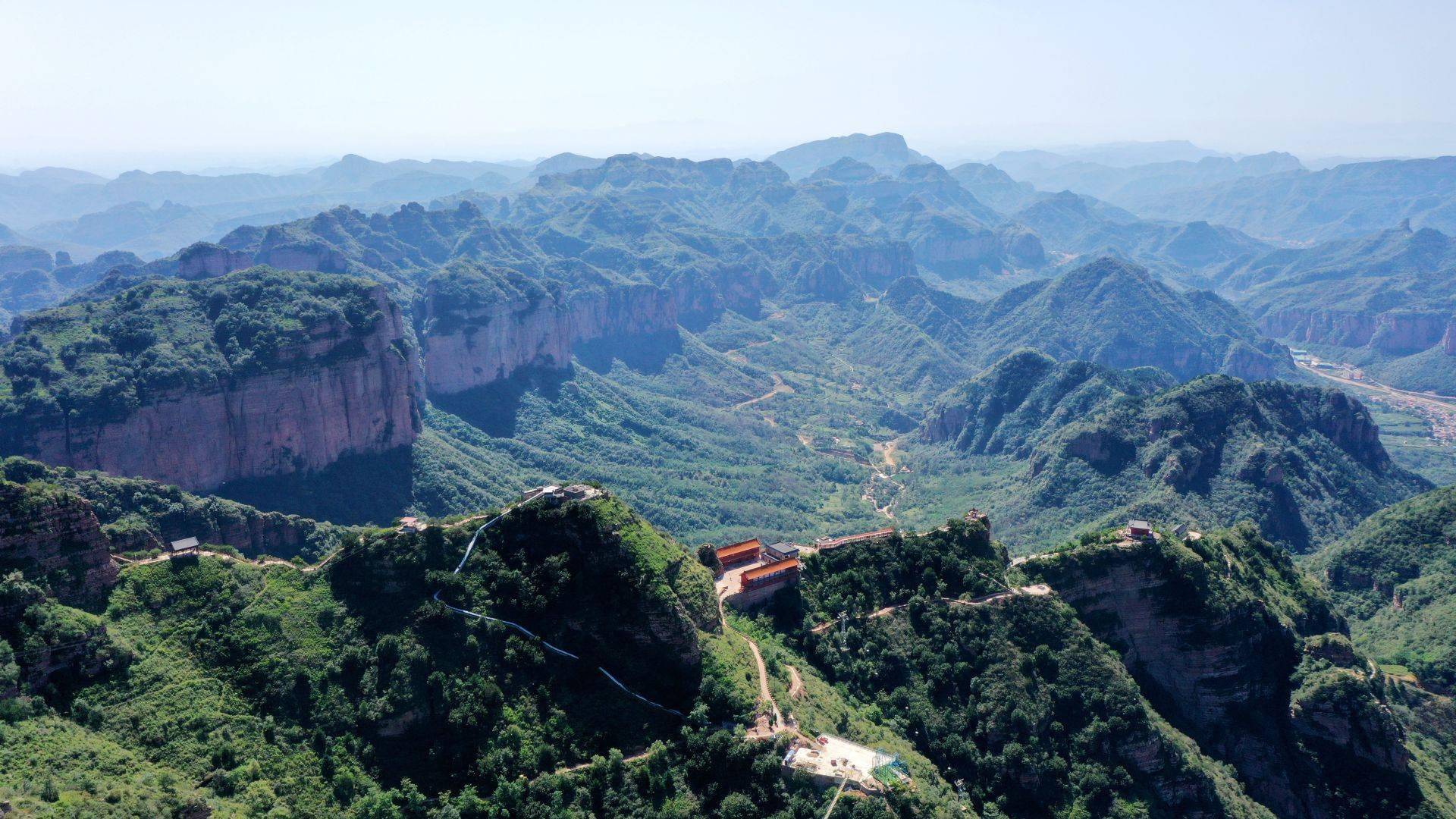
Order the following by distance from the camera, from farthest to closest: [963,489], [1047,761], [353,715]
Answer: [963,489] → [1047,761] → [353,715]

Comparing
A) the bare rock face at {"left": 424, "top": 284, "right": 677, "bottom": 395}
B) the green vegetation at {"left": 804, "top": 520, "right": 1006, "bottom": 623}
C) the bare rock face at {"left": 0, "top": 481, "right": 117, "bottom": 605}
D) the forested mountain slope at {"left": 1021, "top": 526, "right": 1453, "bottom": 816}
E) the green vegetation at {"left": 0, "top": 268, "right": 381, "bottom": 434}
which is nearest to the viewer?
the bare rock face at {"left": 0, "top": 481, "right": 117, "bottom": 605}

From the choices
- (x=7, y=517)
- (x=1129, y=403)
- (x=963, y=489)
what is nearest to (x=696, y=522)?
(x=963, y=489)

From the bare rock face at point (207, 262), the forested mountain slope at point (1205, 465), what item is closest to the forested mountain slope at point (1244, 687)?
the forested mountain slope at point (1205, 465)

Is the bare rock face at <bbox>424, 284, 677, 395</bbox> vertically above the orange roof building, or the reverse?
the bare rock face at <bbox>424, 284, 677, 395</bbox>

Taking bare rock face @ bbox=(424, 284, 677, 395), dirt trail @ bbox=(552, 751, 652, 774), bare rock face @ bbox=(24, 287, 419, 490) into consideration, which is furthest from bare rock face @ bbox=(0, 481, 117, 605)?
bare rock face @ bbox=(424, 284, 677, 395)

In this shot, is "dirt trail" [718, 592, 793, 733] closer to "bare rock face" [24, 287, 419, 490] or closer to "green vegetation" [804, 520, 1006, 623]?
"green vegetation" [804, 520, 1006, 623]

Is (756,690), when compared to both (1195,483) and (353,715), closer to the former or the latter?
(353,715)

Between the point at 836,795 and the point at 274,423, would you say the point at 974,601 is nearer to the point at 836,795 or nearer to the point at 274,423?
the point at 836,795

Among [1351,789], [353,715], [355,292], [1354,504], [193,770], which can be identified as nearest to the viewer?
[193,770]
